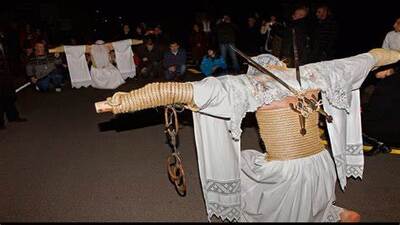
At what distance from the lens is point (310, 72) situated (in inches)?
93.7

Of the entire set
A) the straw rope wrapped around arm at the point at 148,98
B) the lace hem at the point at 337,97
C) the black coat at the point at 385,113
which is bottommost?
the black coat at the point at 385,113

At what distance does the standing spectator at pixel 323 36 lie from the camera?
18.6 feet

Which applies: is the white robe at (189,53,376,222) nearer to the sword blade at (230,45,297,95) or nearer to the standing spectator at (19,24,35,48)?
the sword blade at (230,45,297,95)

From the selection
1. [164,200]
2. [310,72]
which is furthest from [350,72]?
[164,200]

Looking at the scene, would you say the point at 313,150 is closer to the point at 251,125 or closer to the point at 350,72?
the point at 350,72

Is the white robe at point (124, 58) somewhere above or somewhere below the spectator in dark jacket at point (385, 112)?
above

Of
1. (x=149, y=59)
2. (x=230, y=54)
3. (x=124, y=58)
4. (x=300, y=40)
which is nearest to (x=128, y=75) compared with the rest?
(x=124, y=58)

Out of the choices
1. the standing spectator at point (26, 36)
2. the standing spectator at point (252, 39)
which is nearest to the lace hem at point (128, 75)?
the standing spectator at point (252, 39)

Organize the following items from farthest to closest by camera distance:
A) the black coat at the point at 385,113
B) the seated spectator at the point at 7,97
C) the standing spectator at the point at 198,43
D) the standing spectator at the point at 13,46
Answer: the standing spectator at the point at 13,46, the standing spectator at the point at 198,43, the seated spectator at the point at 7,97, the black coat at the point at 385,113

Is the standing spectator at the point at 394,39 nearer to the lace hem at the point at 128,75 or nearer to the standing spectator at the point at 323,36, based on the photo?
the standing spectator at the point at 323,36

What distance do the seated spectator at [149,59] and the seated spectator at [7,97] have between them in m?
3.76

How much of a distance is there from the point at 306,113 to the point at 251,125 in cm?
309

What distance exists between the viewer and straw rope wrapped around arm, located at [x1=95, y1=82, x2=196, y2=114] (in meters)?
2.09

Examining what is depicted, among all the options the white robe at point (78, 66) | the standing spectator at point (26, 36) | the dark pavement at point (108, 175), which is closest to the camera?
the dark pavement at point (108, 175)
